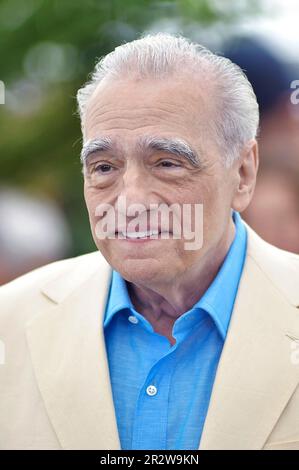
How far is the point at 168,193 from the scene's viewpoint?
1.99 metres

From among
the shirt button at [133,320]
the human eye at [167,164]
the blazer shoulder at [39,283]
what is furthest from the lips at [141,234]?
the blazer shoulder at [39,283]

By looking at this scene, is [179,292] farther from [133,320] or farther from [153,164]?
[153,164]

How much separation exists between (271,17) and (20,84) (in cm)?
184

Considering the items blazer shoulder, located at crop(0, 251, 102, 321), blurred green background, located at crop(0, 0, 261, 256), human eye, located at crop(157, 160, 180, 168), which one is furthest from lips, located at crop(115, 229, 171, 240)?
blurred green background, located at crop(0, 0, 261, 256)

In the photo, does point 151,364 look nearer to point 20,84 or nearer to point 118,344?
point 118,344

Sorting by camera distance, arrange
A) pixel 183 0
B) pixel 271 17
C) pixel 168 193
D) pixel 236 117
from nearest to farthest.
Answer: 1. pixel 168 193
2. pixel 236 117
3. pixel 271 17
4. pixel 183 0

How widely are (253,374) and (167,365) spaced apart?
25 centimetres

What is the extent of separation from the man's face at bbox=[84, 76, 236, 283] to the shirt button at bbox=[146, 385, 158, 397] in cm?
30

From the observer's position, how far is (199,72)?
203 centimetres

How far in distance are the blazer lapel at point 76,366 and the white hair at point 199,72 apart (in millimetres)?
Answer: 613

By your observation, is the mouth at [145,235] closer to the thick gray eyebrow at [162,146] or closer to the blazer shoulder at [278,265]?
the thick gray eyebrow at [162,146]

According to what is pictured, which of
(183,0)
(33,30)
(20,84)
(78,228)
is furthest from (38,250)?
(183,0)

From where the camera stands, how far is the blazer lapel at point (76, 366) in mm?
1968

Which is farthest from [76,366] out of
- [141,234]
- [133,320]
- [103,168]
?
[103,168]
